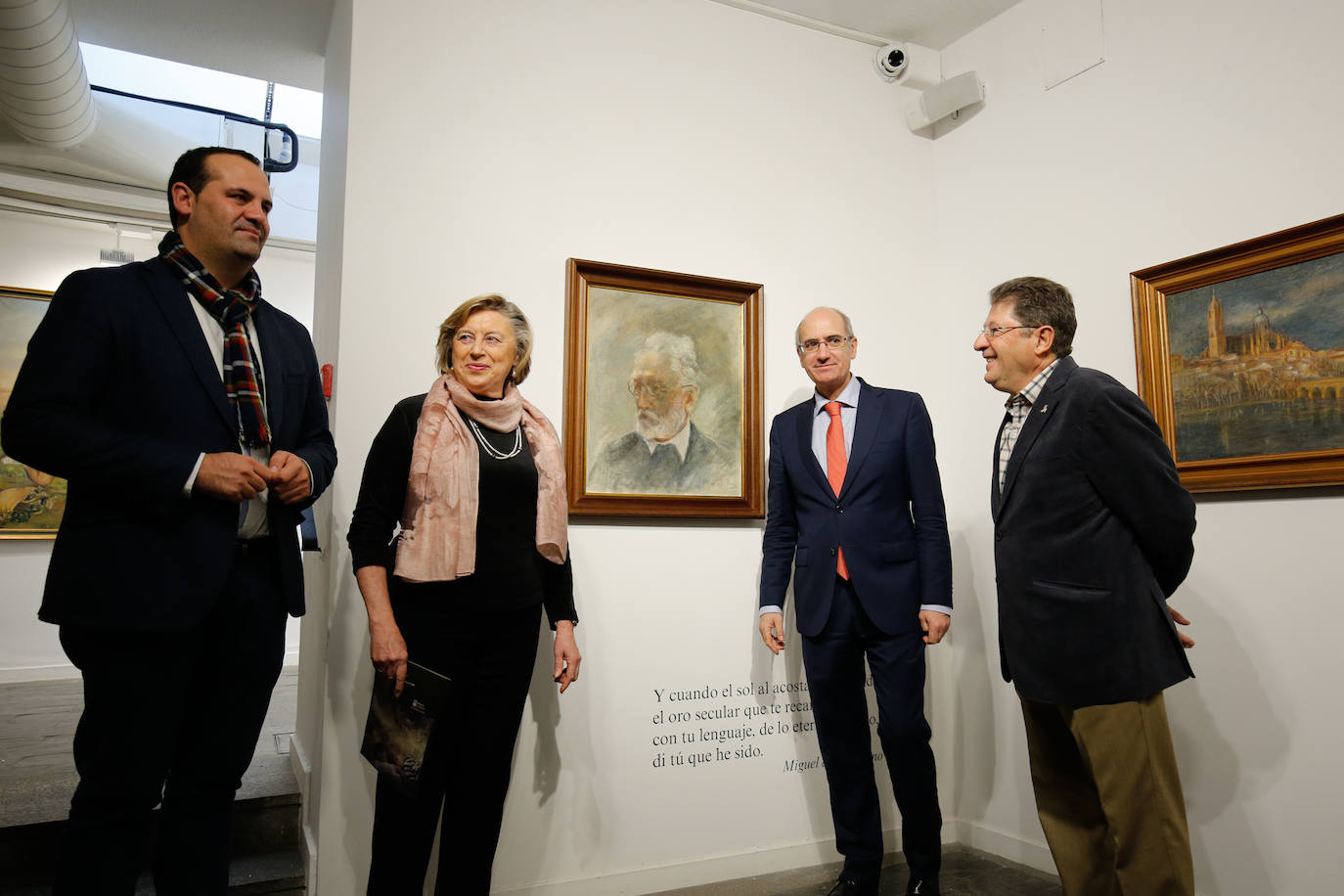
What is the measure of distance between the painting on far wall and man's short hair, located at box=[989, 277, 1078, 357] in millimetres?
5386

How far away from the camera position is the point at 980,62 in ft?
11.2

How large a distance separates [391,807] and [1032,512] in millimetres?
1611

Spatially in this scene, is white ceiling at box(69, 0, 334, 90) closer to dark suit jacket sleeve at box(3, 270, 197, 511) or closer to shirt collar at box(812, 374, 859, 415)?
dark suit jacket sleeve at box(3, 270, 197, 511)

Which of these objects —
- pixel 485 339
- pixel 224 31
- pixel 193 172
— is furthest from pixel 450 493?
pixel 224 31

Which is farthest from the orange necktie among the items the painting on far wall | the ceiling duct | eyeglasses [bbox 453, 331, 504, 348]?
the painting on far wall

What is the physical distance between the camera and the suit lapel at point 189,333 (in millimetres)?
1567

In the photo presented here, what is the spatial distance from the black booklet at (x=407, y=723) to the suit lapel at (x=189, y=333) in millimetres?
670

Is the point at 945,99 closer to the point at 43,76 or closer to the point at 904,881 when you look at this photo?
the point at 904,881

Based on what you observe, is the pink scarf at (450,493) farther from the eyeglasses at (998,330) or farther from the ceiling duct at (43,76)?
the ceiling duct at (43,76)

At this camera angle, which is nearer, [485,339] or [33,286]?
[485,339]

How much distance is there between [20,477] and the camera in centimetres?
502

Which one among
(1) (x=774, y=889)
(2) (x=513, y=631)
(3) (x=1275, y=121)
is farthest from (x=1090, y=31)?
(1) (x=774, y=889)

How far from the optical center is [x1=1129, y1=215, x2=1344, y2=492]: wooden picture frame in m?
2.26

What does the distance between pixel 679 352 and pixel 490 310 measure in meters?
0.96
